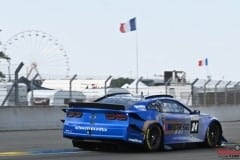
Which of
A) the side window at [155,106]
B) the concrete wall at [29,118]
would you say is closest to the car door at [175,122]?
the side window at [155,106]

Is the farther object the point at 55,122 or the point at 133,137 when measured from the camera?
the point at 55,122

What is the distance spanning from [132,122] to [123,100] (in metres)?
0.92

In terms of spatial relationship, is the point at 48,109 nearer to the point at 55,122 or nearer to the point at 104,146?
the point at 55,122

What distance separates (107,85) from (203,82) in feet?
23.2

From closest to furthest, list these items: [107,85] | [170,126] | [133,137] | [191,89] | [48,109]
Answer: [133,137] < [170,126] < [48,109] < [107,85] < [191,89]

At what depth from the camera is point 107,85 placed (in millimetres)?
28797

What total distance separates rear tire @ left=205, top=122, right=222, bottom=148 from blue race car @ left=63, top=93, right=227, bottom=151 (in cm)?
37

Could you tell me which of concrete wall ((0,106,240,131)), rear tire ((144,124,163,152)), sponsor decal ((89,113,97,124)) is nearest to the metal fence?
concrete wall ((0,106,240,131))

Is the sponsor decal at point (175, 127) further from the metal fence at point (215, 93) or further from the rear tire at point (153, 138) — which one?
the metal fence at point (215, 93)

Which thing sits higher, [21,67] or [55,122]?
[21,67]

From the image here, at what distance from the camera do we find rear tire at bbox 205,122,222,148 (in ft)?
52.4

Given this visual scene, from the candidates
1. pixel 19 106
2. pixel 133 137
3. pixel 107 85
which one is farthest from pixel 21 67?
pixel 133 137

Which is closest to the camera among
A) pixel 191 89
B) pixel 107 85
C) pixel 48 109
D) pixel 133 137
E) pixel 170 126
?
pixel 133 137

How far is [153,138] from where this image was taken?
568 inches
